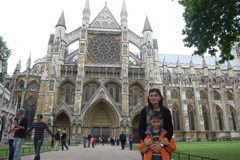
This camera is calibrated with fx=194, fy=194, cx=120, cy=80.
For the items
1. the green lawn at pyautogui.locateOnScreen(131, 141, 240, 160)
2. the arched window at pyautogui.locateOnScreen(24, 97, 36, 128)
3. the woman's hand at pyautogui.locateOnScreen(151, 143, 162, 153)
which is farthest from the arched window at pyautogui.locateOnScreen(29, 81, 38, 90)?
the woman's hand at pyautogui.locateOnScreen(151, 143, 162, 153)

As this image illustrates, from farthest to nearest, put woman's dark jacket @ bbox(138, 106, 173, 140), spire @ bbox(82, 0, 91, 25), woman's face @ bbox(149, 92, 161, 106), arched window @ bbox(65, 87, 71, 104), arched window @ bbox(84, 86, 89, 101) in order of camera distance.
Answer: spire @ bbox(82, 0, 91, 25) → arched window @ bbox(84, 86, 89, 101) → arched window @ bbox(65, 87, 71, 104) → woman's face @ bbox(149, 92, 161, 106) → woman's dark jacket @ bbox(138, 106, 173, 140)

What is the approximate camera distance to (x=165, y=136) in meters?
3.20

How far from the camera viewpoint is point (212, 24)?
35.5 feet

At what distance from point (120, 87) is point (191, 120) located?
60.6ft

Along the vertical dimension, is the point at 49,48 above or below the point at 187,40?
above

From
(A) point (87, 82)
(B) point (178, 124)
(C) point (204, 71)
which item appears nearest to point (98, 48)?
(A) point (87, 82)

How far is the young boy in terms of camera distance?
2.98 m

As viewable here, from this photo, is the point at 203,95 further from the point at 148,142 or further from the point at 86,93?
the point at 148,142

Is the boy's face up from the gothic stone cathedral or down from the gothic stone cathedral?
down

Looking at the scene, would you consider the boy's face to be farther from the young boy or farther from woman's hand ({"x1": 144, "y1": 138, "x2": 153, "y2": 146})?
woman's hand ({"x1": 144, "y1": 138, "x2": 153, "y2": 146})

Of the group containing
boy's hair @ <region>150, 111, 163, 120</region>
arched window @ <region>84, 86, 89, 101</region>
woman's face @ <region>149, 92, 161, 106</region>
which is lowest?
boy's hair @ <region>150, 111, 163, 120</region>

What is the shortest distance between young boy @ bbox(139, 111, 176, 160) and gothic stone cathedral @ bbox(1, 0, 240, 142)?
2471cm

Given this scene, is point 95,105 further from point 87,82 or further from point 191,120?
point 191,120

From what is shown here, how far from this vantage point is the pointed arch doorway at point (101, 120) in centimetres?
2861
